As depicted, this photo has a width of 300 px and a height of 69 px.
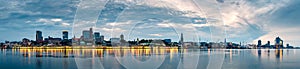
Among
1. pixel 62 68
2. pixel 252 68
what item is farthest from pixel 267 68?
pixel 62 68

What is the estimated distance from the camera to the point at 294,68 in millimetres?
34781

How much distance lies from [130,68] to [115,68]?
1.90 metres

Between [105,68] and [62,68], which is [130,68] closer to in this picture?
[105,68]

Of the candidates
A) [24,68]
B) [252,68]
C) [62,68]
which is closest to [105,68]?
[62,68]

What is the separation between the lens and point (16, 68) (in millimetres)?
34219

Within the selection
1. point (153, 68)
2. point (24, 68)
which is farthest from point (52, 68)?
point (153, 68)

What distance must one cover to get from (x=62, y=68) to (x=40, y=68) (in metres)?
2.95

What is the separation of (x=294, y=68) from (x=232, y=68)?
323 inches

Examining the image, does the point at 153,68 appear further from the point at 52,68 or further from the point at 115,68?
the point at 52,68

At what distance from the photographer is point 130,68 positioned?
32.3 meters

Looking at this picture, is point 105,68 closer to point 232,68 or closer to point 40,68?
point 40,68

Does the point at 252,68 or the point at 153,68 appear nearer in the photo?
the point at 153,68

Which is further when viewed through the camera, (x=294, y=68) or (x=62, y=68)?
(x=294, y=68)

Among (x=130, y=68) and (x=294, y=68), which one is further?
(x=294, y=68)
